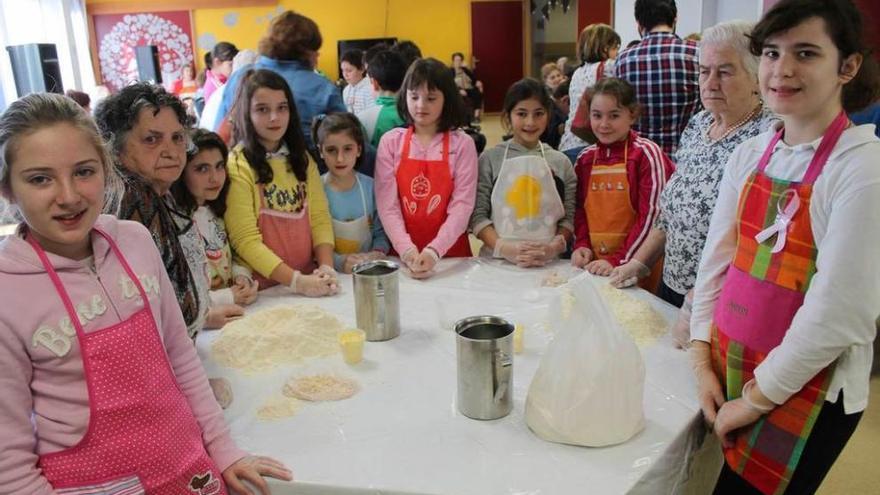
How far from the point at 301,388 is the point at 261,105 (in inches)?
44.6

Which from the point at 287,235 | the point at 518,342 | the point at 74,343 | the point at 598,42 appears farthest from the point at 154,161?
the point at 598,42

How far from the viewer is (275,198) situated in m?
2.21

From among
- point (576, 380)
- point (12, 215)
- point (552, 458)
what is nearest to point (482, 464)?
point (552, 458)

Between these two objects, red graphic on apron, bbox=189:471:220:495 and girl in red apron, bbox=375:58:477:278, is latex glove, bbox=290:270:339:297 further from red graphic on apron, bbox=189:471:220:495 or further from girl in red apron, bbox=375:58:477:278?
red graphic on apron, bbox=189:471:220:495

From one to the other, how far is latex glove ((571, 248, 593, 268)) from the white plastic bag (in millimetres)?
1036

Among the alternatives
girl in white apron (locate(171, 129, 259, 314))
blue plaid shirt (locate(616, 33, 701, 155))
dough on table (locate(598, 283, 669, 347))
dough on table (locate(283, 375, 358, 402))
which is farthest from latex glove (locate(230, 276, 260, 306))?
blue plaid shirt (locate(616, 33, 701, 155))

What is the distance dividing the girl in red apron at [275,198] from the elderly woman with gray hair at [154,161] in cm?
50

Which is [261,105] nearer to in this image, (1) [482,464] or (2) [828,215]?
(1) [482,464]

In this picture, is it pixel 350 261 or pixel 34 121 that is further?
pixel 350 261

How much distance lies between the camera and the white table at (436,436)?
1130 mm

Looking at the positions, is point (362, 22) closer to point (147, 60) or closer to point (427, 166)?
point (147, 60)

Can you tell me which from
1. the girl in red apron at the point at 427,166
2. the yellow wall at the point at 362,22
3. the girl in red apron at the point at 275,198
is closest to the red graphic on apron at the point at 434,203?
the girl in red apron at the point at 427,166

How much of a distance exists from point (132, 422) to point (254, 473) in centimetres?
23

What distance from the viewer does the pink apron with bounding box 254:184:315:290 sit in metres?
2.20
